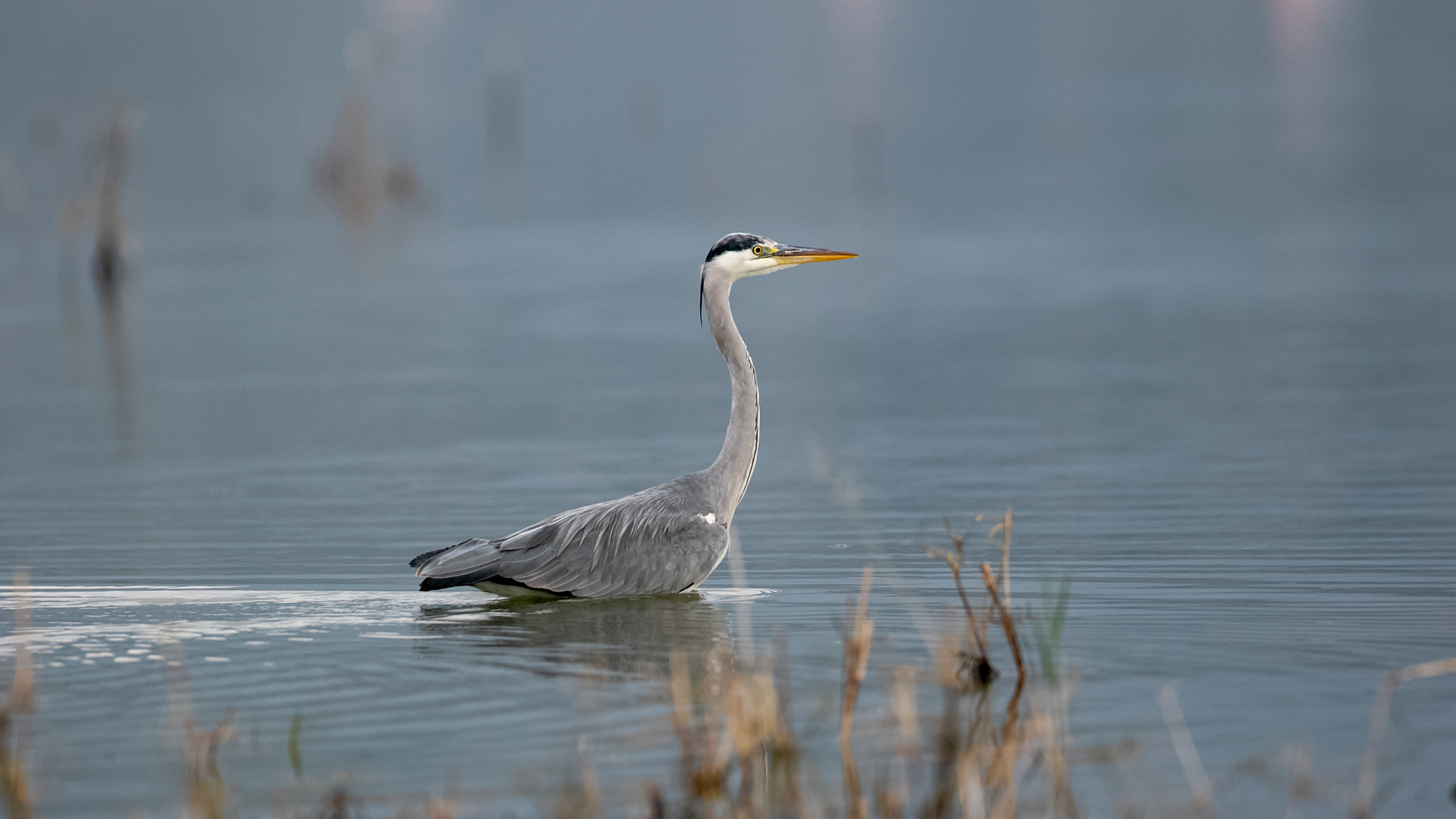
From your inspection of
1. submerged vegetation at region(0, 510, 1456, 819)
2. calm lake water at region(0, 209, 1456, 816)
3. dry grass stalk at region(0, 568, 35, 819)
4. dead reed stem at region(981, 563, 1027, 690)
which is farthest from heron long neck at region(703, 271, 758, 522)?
dry grass stalk at region(0, 568, 35, 819)

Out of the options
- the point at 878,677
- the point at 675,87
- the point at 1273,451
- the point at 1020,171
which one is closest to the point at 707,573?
the point at 878,677

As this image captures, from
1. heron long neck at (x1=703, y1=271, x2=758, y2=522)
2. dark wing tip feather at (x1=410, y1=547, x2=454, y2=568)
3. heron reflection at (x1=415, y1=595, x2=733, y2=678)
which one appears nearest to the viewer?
heron reflection at (x1=415, y1=595, x2=733, y2=678)

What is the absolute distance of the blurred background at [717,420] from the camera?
249 inches

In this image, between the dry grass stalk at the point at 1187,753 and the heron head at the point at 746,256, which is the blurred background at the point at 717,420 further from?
the heron head at the point at 746,256

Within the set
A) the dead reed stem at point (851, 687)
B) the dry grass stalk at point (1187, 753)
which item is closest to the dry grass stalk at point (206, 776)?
the dead reed stem at point (851, 687)

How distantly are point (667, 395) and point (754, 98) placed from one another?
5179 cm

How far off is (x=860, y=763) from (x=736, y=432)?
9.46 ft

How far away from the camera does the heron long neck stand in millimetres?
8180

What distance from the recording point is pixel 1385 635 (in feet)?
22.0

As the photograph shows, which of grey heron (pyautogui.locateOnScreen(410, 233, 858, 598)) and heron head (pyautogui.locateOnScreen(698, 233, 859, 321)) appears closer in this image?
grey heron (pyautogui.locateOnScreen(410, 233, 858, 598))

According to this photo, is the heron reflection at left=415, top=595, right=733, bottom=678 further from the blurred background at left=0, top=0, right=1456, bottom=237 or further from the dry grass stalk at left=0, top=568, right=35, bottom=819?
the blurred background at left=0, top=0, right=1456, bottom=237

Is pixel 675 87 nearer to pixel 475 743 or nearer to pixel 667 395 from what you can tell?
pixel 667 395

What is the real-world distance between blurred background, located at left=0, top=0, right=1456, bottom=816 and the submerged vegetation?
0.43 feet

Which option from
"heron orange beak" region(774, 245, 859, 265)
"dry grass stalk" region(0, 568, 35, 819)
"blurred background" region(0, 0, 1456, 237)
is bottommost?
"dry grass stalk" region(0, 568, 35, 819)
